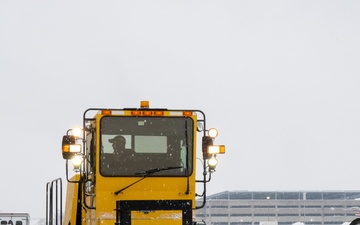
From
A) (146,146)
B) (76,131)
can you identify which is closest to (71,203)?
(76,131)

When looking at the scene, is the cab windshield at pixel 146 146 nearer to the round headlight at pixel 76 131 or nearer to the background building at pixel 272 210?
the round headlight at pixel 76 131

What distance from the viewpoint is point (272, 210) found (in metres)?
121

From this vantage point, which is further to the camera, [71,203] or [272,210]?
[272,210]

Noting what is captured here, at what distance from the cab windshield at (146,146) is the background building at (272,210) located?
332 ft

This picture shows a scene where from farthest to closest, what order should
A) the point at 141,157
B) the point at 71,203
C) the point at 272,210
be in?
the point at 272,210 < the point at 71,203 < the point at 141,157

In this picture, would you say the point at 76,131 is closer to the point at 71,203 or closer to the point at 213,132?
the point at 71,203

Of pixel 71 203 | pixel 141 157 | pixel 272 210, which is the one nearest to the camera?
pixel 141 157

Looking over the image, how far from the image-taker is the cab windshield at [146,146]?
1148 centimetres

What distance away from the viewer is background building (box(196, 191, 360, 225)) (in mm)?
117312

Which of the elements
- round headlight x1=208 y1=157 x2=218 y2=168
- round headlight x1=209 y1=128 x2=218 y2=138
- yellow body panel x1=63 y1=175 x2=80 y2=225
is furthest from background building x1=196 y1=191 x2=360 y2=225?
round headlight x1=208 y1=157 x2=218 y2=168

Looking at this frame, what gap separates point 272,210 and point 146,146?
4358 inches

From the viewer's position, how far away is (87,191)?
11.9 m

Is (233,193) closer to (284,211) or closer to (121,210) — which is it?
(284,211)

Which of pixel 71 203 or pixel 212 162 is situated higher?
pixel 212 162
